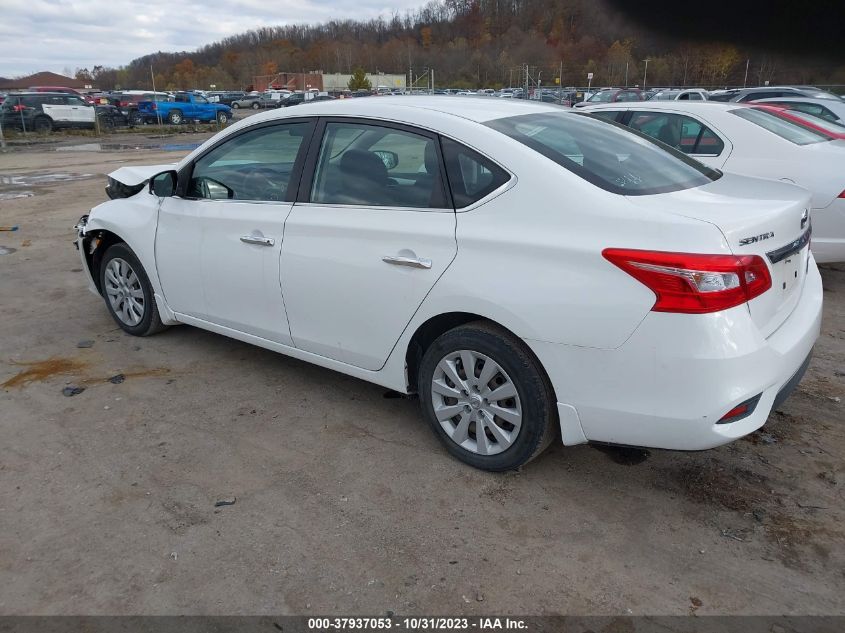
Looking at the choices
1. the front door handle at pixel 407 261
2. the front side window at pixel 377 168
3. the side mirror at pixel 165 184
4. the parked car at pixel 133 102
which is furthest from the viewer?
the parked car at pixel 133 102

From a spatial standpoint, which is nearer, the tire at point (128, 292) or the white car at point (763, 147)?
the tire at point (128, 292)

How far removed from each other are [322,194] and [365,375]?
1.00m

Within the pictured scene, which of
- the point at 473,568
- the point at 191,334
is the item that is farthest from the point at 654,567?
the point at 191,334

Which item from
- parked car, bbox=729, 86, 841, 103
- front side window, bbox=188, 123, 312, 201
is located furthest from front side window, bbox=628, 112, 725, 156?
parked car, bbox=729, 86, 841, 103

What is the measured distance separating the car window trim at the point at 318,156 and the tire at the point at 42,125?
98.8ft

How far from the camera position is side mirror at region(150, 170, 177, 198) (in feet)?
14.5

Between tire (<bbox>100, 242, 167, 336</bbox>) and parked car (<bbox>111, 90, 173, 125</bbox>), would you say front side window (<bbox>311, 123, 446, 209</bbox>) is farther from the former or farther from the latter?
parked car (<bbox>111, 90, 173, 125</bbox>)

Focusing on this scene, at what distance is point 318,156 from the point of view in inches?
144

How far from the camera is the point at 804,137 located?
6.16m

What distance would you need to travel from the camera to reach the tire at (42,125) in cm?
2845

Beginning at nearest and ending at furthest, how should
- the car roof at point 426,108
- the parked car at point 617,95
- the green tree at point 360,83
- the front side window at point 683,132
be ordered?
the car roof at point 426,108
the front side window at point 683,132
the parked car at point 617,95
the green tree at point 360,83

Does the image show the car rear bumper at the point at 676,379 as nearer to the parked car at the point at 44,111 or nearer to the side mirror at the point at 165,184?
the side mirror at the point at 165,184

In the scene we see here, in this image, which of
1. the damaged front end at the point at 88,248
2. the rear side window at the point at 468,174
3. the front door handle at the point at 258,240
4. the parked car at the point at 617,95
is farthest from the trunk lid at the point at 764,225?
the parked car at the point at 617,95

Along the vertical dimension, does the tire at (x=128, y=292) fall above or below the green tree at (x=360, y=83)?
below
